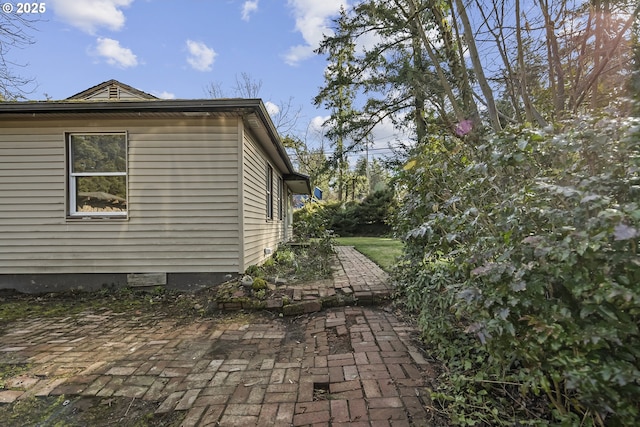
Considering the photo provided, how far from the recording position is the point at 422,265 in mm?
3480

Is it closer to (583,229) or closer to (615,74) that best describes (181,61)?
A: (615,74)

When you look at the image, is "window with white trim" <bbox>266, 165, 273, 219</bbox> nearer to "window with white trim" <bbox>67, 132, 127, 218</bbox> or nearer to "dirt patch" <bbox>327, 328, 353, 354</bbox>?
"window with white trim" <bbox>67, 132, 127, 218</bbox>

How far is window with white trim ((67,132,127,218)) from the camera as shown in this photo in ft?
17.4

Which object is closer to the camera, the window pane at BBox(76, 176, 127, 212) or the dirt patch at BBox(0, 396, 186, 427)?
the dirt patch at BBox(0, 396, 186, 427)

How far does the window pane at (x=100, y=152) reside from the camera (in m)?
5.30

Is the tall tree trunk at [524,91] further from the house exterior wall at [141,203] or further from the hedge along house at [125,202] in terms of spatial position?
the house exterior wall at [141,203]

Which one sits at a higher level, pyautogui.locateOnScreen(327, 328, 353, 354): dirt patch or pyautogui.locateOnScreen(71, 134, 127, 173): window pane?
pyautogui.locateOnScreen(71, 134, 127, 173): window pane

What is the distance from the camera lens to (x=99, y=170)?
209 inches

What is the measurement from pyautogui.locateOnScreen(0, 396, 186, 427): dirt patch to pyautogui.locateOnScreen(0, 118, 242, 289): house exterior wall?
292 cm

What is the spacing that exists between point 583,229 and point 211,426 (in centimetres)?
220

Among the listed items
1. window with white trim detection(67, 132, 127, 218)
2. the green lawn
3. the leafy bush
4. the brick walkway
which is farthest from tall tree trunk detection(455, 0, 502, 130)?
window with white trim detection(67, 132, 127, 218)

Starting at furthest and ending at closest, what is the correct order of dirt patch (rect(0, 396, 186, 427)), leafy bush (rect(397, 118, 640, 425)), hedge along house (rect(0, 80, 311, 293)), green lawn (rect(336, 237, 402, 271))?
green lawn (rect(336, 237, 402, 271)), hedge along house (rect(0, 80, 311, 293)), dirt patch (rect(0, 396, 186, 427)), leafy bush (rect(397, 118, 640, 425))

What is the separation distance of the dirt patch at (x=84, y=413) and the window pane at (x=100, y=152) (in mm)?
3821

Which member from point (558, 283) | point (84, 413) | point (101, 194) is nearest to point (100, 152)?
point (101, 194)
